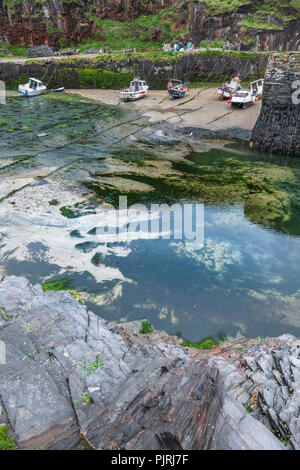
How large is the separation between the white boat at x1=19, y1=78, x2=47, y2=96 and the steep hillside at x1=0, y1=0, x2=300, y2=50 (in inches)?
629

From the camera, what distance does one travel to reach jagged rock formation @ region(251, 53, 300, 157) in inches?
901

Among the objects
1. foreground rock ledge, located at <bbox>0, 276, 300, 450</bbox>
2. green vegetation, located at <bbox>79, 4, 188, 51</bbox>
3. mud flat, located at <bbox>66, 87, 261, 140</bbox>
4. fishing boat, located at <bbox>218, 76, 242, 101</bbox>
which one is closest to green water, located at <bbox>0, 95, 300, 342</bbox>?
foreground rock ledge, located at <bbox>0, 276, 300, 450</bbox>

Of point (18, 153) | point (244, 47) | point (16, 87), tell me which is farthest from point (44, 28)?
point (18, 153)

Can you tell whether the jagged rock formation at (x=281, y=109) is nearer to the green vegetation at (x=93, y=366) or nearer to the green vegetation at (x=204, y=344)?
the green vegetation at (x=204, y=344)

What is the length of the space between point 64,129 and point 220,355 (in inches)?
1046

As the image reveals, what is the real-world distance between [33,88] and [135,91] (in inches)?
531

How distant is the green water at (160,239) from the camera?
12.0 meters

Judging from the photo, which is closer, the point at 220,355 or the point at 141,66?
the point at 220,355

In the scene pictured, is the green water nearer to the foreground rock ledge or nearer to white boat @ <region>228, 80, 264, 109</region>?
the foreground rock ledge

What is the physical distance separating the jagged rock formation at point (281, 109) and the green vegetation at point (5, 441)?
24.6 metres

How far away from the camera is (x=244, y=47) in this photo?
136 ft

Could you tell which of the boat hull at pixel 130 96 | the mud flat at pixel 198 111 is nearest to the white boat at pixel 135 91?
the boat hull at pixel 130 96

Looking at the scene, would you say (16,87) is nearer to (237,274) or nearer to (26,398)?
(237,274)

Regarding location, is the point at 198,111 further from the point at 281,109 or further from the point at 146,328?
the point at 146,328
